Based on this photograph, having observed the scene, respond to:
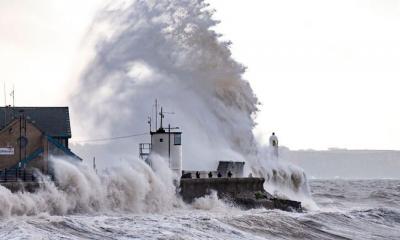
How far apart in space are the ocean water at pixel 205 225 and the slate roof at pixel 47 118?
9.97 m

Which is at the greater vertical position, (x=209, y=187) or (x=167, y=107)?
(x=167, y=107)

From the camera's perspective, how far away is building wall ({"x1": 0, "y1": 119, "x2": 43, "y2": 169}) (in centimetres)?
3950

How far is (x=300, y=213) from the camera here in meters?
40.2

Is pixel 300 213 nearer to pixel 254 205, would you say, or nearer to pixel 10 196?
pixel 254 205

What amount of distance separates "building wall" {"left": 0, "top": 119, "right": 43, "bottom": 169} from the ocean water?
7.87 m

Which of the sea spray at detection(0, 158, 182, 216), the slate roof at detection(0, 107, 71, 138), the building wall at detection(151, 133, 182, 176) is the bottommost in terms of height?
the sea spray at detection(0, 158, 182, 216)

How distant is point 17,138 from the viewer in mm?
39781

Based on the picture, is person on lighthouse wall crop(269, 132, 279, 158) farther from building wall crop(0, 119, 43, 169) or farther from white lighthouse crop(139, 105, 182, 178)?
building wall crop(0, 119, 43, 169)

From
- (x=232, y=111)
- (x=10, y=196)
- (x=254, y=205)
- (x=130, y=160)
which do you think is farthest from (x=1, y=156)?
(x=232, y=111)

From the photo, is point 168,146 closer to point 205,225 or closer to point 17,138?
point 17,138

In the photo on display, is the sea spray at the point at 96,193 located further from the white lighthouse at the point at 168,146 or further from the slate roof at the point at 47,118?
the slate roof at the point at 47,118

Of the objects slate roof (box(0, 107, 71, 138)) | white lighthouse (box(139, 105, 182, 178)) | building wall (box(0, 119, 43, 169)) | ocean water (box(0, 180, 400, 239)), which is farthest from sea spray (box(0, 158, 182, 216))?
slate roof (box(0, 107, 71, 138))

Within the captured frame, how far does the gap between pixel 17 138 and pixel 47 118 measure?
5.33 metres

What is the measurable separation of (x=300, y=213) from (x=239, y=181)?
11.9 ft
